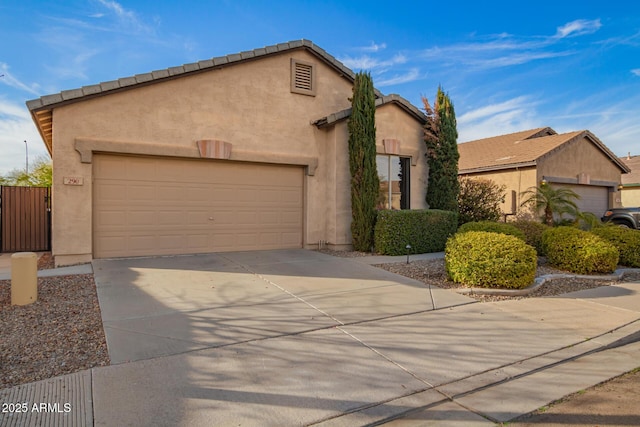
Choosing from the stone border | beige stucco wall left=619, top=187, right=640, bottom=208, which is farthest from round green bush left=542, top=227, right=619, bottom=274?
beige stucco wall left=619, top=187, right=640, bottom=208

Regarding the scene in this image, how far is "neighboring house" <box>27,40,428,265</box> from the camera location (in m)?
8.33

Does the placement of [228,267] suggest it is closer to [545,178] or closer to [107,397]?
[107,397]

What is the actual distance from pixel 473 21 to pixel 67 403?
14153mm

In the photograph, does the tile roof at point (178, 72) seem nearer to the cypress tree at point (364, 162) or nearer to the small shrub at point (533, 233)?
the cypress tree at point (364, 162)

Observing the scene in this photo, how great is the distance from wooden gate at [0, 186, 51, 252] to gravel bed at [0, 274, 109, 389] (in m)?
5.31

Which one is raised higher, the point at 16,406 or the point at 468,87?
the point at 468,87

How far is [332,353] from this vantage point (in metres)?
3.98

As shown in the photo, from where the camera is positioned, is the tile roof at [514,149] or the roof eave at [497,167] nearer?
the roof eave at [497,167]

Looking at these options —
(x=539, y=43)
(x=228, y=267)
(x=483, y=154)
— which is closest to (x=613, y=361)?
(x=228, y=267)

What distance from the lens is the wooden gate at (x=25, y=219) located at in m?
10.4

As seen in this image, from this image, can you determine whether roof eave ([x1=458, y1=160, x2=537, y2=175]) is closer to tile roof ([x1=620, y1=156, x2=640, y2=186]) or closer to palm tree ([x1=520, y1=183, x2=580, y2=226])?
palm tree ([x1=520, y1=183, x2=580, y2=226])

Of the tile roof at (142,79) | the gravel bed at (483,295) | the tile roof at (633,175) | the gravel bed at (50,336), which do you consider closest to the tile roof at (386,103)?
the tile roof at (142,79)

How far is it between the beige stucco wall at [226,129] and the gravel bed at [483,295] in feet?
9.44

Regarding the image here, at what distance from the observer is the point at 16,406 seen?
2877 mm
